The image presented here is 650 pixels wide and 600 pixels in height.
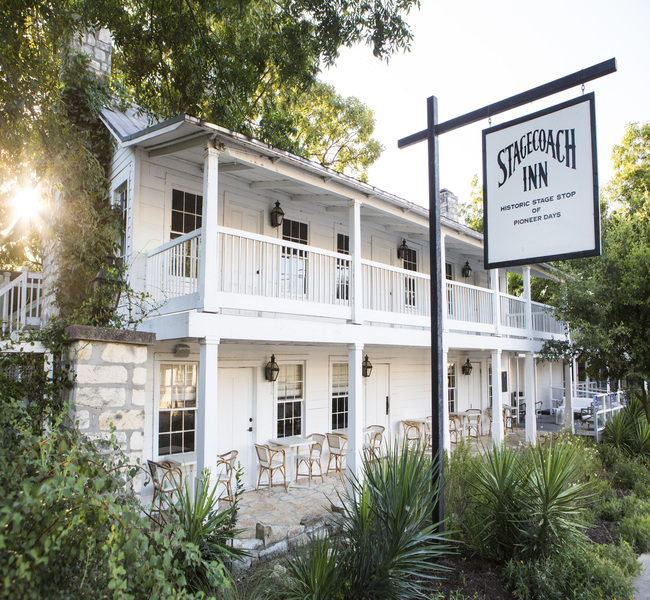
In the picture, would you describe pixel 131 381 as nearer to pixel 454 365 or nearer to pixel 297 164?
pixel 297 164

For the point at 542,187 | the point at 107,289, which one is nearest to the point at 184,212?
the point at 107,289

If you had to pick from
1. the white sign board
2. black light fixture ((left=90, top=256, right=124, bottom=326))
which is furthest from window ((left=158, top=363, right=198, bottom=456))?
the white sign board

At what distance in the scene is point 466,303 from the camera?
11.4 metres

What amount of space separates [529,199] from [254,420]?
21.5ft

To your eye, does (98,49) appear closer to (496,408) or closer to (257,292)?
(257,292)

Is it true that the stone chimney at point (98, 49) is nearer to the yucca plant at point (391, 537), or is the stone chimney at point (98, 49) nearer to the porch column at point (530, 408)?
the yucca plant at point (391, 537)

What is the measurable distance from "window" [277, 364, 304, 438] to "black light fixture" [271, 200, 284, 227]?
9.79 feet

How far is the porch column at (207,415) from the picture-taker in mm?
5809

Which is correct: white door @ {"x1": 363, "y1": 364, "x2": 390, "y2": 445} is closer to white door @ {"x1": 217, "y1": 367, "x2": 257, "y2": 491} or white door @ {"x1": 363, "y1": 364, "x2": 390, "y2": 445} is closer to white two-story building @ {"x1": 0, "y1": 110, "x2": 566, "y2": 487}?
white two-story building @ {"x1": 0, "y1": 110, "x2": 566, "y2": 487}

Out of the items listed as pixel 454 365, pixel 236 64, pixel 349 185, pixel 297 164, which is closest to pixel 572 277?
pixel 454 365

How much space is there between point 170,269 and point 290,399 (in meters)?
4.12

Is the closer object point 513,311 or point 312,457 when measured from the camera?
point 312,457

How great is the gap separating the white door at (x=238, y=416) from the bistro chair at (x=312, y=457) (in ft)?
3.26

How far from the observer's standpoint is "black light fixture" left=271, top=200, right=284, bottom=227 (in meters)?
9.02
